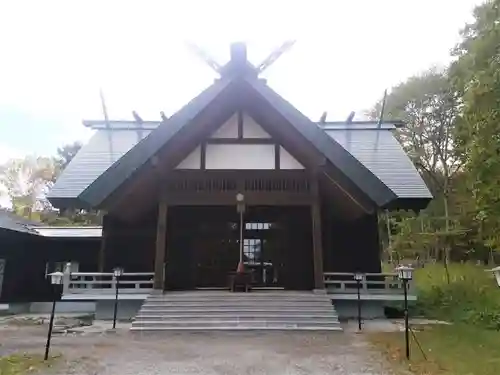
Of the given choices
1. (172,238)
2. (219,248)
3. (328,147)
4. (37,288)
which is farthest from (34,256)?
(328,147)

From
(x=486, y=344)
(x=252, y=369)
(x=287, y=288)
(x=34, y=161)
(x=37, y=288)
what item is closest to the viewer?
(x=252, y=369)

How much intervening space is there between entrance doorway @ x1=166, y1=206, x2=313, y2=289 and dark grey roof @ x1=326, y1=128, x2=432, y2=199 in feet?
8.10

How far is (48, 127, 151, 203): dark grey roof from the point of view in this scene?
455 inches

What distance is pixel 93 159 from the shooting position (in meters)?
13.4

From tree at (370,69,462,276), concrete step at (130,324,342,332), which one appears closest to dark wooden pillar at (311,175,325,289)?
concrete step at (130,324,342,332)

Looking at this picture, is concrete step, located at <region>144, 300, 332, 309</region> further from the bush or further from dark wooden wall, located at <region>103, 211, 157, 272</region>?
dark wooden wall, located at <region>103, 211, 157, 272</region>

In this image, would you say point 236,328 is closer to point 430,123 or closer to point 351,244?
point 351,244

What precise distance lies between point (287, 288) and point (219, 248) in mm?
2225

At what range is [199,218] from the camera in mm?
12688

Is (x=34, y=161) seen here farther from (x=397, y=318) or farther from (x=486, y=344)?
(x=486, y=344)

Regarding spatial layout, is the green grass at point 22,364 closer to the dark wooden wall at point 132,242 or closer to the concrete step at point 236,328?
the concrete step at point 236,328

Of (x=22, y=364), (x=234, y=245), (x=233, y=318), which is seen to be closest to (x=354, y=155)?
(x=234, y=245)

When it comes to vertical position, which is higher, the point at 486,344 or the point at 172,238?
the point at 172,238

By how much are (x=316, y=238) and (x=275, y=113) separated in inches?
120
